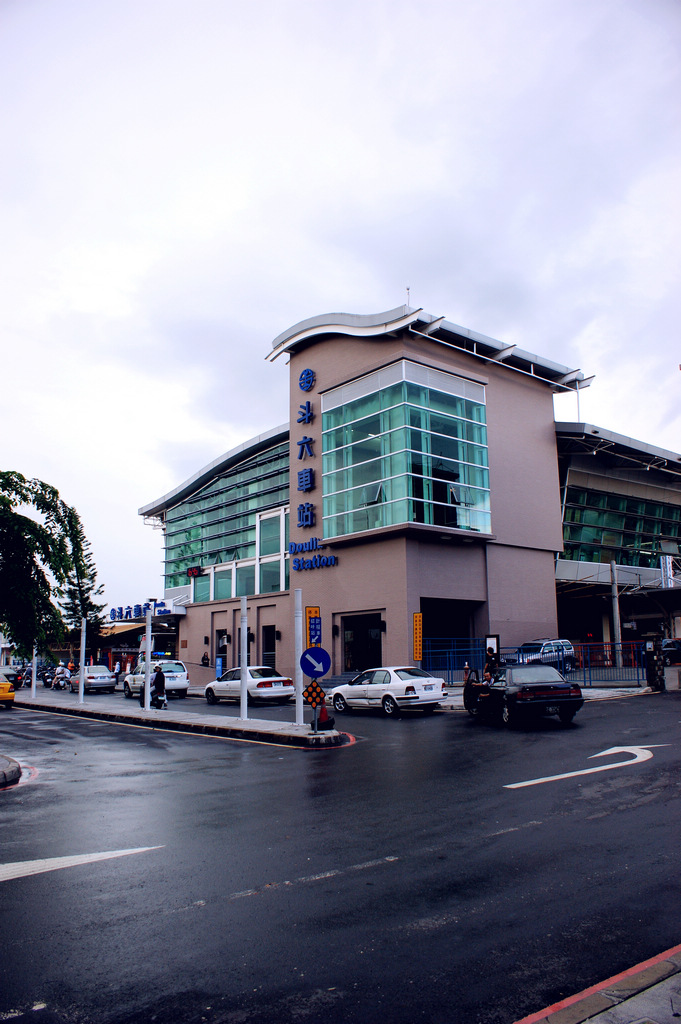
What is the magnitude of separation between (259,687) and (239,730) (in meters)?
10.8

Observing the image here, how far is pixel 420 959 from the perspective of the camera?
4.55 metres

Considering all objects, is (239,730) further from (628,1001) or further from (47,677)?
(47,677)

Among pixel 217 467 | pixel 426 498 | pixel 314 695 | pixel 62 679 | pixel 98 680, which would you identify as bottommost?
pixel 62 679

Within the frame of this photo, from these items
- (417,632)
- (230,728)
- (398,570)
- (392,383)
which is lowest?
(230,728)

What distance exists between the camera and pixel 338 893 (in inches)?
230

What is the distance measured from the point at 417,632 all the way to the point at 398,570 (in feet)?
9.38

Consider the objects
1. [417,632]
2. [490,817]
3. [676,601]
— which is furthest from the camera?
[676,601]

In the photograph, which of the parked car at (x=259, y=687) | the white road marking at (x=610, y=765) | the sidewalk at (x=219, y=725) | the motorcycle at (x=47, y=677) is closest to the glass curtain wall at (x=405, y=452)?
the parked car at (x=259, y=687)

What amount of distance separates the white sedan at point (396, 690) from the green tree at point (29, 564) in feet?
53.0

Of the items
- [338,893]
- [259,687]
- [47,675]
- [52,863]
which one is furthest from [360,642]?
[338,893]

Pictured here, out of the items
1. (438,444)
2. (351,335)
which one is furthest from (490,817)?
(351,335)

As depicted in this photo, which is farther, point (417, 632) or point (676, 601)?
point (676, 601)

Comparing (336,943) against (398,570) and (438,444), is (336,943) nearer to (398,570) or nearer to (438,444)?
(398,570)

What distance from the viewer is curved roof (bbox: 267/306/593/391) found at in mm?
33656
